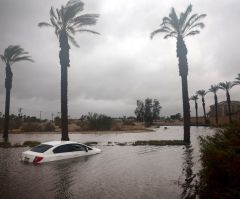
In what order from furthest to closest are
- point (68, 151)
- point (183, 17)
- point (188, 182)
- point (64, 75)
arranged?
point (183, 17), point (64, 75), point (68, 151), point (188, 182)

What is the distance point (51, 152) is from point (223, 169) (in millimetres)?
12085

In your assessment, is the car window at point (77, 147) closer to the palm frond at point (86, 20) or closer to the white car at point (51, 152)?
the white car at point (51, 152)

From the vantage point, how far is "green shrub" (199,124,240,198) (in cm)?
709

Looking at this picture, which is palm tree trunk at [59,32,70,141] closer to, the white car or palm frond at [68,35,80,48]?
palm frond at [68,35,80,48]

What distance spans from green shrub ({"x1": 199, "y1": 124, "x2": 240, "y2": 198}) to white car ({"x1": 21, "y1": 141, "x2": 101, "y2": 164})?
1048 cm

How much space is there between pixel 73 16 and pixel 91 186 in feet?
75.6

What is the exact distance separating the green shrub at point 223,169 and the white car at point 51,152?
10484 mm

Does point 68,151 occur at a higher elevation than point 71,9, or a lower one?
lower

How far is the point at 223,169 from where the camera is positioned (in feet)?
25.5

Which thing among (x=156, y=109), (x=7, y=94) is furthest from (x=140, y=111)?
(x=7, y=94)

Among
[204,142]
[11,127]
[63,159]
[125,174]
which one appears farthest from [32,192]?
[11,127]

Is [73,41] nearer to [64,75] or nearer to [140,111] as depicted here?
[64,75]

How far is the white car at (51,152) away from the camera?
57.3ft

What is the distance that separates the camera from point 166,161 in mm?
19828
